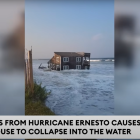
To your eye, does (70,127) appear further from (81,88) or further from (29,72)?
(29,72)

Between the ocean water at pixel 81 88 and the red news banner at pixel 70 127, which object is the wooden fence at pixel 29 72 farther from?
the red news banner at pixel 70 127

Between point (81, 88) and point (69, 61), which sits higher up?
point (69, 61)

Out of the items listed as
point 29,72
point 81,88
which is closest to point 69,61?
point 81,88

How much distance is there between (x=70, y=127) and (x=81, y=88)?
1.77ft

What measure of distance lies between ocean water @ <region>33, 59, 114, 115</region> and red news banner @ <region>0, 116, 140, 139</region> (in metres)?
0.15

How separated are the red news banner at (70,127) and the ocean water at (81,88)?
0.48ft

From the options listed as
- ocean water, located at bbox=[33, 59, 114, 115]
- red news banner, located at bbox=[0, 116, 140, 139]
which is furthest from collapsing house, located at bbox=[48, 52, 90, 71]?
red news banner, located at bbox=[0, 116, 140, 139]

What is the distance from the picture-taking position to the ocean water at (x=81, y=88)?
2.46 m

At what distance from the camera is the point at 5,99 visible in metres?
2.43

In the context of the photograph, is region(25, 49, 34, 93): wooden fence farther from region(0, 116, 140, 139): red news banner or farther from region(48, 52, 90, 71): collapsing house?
region(0, 116, 140, 139): red news banner

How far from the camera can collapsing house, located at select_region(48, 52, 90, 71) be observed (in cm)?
253

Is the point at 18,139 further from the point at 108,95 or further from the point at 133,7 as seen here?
the point at 133,7

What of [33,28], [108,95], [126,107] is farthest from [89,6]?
[126,107]

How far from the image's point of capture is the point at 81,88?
251 centimetres
